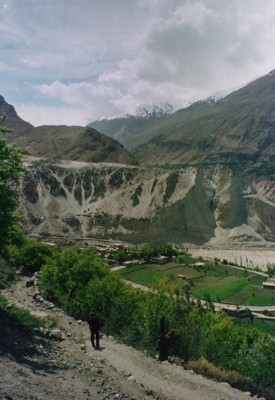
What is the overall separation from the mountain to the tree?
438 feet

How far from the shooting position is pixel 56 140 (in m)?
168

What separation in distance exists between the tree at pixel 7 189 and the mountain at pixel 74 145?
13339 centimetres

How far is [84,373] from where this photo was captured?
1316 centimetres

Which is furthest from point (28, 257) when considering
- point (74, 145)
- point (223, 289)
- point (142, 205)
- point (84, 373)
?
point (74, 145)

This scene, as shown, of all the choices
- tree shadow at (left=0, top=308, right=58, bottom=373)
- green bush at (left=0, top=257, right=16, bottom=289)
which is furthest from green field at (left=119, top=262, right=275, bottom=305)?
tree shadow at (left=0, top=308, right=58, bottom=373)

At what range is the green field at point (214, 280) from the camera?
191ft

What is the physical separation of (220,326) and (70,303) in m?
9.06

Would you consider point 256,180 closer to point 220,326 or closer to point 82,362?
point 220,326

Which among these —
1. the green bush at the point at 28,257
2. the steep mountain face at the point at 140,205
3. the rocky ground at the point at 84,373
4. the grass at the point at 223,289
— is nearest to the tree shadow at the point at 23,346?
the rocky ground at the point at 84,373

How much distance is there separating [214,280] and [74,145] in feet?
342

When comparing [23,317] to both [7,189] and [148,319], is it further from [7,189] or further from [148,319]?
[148,319]

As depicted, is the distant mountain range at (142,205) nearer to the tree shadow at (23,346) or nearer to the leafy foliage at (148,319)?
the leafy foliage at (148,319)

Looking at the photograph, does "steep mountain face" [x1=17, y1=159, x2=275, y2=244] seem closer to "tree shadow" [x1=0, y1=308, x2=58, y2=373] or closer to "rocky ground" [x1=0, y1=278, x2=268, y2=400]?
"tree shadow" [x1=0, y1=308, x2=58, y2=373]

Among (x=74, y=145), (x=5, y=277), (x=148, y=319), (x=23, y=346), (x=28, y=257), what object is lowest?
(x=28, y=257)
